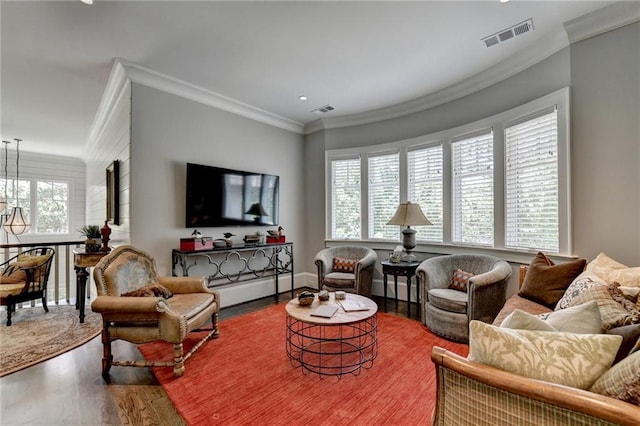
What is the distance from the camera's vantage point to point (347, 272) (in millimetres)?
4348

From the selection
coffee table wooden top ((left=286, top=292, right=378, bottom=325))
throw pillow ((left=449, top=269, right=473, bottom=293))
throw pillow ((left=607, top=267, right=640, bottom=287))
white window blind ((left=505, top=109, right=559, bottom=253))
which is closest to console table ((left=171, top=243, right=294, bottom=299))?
coffee table wooden top ((left=286, top=292, right=378, bottom=325))

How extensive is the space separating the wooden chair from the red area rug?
223 centimetres

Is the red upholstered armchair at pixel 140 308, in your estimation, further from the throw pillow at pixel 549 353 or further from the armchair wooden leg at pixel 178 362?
the throw pillow at pixel 549 353

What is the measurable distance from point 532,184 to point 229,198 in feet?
12.3

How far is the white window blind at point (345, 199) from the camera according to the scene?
16.5ft

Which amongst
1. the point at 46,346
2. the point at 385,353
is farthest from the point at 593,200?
the point at 46,346

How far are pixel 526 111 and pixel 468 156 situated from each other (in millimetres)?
835

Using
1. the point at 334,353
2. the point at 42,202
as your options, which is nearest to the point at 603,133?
the point at 334,353

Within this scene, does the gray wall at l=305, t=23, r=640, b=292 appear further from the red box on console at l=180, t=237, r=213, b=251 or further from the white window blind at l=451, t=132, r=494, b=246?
the red box on console at l=180, t=237, r=213, b=251

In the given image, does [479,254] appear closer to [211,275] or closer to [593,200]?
[593,200]

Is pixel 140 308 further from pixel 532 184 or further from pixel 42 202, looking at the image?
pixel 42 202

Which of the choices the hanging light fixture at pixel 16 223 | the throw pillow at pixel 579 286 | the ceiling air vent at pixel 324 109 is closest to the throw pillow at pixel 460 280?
the throw pillow at pixel 579 286

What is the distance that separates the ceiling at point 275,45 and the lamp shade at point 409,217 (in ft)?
5.30

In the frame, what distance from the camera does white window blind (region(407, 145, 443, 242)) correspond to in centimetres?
418
